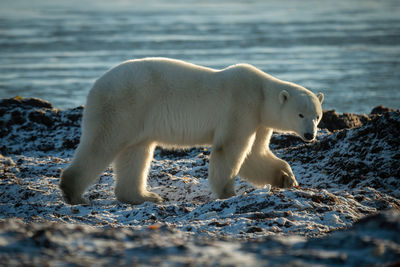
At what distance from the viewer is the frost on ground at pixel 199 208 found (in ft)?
8.13

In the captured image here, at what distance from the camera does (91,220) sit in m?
5.07

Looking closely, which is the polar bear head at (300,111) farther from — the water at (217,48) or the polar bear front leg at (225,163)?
the water at (217,48)

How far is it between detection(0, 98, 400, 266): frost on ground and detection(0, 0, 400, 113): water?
438 centimetres

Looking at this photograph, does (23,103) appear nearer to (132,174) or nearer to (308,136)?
(132,174)

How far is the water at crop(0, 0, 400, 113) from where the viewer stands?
14.7 meters

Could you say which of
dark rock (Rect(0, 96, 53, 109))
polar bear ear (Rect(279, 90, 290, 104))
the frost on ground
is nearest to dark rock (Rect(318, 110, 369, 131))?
the frost on ground

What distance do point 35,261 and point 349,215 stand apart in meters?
3.40

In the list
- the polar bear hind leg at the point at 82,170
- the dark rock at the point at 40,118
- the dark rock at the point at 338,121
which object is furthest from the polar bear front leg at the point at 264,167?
the dark rock at the point at 40,118

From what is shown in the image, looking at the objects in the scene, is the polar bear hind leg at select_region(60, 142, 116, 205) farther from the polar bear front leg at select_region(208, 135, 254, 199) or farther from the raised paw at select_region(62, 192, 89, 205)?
the polar bear front leg at select_region(208, 135, 254, 199)

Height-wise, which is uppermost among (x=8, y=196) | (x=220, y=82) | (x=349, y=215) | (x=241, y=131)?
(x=220, y=82)

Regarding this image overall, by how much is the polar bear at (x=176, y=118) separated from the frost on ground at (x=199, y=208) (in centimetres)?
43

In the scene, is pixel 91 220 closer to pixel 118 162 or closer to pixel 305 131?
pixel 118 162

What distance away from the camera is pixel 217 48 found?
69.4 ft

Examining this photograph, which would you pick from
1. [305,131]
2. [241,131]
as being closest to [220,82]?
[241,131]
